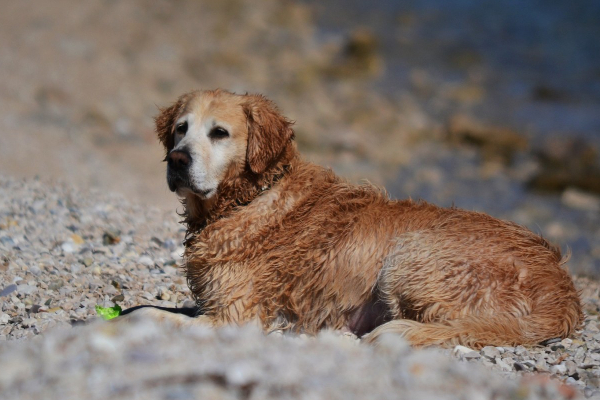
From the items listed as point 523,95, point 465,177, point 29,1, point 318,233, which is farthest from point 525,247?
point 29,1

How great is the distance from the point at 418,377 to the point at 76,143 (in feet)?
40.1

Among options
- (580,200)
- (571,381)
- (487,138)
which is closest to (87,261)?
(571,381)

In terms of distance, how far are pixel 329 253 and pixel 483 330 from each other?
3.94ft

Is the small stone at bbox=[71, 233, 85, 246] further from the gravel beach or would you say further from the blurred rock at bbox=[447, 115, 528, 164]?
the blurred rock at bbox=[447, 115, 528, 164]

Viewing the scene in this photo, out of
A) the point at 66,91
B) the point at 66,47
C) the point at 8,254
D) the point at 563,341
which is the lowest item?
the point at 563,341

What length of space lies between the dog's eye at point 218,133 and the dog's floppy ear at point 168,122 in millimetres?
565

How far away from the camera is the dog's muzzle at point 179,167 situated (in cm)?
535

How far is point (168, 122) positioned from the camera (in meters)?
6.11

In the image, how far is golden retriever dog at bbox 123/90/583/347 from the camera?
5.03m

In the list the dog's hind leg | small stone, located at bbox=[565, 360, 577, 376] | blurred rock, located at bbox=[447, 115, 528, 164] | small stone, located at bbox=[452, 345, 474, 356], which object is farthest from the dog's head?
blurred rock, located at bbox=[447, 115, 528, 164]

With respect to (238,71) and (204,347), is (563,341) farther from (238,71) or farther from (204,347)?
(238,71)

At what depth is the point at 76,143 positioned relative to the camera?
47.6ft

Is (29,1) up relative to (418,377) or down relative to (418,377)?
up

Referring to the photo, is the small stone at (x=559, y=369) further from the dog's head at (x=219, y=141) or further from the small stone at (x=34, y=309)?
the small stone at (x=34, y=309)
